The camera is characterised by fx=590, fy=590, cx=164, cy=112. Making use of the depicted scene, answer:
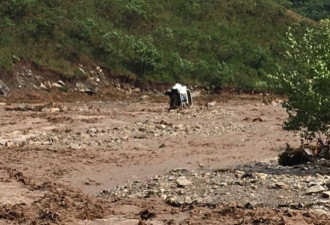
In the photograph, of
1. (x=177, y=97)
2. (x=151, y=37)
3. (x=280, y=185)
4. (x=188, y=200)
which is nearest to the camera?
(x=188, y=200)

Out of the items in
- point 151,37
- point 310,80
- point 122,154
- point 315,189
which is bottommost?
point 122,154

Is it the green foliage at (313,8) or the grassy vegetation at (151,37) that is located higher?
the green foliage at (313,8)

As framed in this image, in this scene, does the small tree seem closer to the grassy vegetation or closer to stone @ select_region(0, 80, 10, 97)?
stone @ select_region(0, 80, 10, 97)

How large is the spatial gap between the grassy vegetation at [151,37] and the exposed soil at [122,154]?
6.35m

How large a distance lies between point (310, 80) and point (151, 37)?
1202 inches

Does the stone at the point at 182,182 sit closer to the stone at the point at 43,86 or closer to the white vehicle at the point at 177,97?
the white vehicle at the point at 177,97

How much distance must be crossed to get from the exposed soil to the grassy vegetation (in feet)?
20.8

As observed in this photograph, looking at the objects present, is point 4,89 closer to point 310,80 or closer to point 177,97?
point 177,97

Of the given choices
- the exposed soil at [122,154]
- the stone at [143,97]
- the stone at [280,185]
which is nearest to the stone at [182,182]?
the exposed soil at [122,154]

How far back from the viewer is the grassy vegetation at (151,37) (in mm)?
38812

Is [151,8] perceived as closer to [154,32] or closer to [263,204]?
[154,32]

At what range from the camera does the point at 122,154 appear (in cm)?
1791

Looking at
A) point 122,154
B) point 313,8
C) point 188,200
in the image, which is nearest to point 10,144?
point 122,154

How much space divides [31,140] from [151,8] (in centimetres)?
2924
